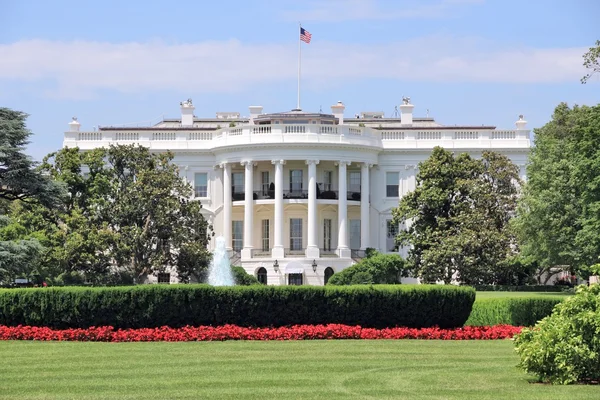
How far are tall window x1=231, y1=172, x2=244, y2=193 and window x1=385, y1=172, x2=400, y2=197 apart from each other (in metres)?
9.34

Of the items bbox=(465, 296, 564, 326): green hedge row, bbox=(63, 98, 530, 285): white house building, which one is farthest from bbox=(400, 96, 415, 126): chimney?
bbox=(465, 296, 564, 326): green hedge row

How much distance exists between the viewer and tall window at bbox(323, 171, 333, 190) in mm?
78562

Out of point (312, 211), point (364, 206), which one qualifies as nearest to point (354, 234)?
point (364, 206)

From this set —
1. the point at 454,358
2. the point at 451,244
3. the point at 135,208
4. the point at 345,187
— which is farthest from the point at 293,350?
the point at 345,187

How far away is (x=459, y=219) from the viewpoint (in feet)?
217

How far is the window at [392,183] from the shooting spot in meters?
80.1

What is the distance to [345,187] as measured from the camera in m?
76.9

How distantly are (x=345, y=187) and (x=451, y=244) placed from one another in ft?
43.5

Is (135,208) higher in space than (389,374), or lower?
higher

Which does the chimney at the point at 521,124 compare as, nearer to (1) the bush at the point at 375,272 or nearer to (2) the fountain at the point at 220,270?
(1) the bush at the point at 375,272

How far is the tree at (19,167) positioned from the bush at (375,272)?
3054 cm

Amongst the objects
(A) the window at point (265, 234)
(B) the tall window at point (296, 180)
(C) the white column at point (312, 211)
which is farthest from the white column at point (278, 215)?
(B) the tall window at point (296, 180)

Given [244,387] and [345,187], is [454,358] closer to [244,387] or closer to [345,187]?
[244,387]

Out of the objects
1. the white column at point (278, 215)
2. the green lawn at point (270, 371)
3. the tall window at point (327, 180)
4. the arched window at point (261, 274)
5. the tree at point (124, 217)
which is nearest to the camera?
the green lawn at point (270, 371)
